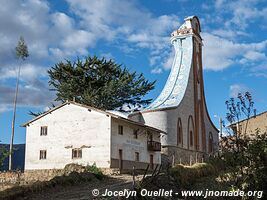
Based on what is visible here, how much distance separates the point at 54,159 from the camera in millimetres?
35438

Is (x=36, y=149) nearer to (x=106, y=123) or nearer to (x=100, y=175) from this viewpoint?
(x=106, y=123)

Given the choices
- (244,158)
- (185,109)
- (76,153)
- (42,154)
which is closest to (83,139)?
(76,153)

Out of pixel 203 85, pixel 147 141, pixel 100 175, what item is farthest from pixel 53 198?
pixel 203 85

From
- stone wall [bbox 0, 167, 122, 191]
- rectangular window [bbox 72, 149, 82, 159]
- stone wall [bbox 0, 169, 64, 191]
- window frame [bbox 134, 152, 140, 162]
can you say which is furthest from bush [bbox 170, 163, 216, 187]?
rectangular window [bbox 72, 149, 82, 159]

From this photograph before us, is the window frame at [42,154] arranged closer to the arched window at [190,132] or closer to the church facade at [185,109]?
the church facade at [185,109]

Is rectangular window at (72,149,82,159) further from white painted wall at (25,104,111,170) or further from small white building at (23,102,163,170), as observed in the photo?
white painted wall at (25,104,111,170)

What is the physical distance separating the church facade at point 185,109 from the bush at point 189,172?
12899 mm

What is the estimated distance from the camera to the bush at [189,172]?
2315cm

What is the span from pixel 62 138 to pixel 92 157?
12.1 ft

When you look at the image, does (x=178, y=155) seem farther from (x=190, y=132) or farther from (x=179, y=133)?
(x=190, y=132)

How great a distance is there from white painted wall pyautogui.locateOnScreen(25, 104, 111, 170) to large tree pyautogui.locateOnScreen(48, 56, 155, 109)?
39.7 ft

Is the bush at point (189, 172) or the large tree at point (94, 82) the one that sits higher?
the large tree at point (94, 82)

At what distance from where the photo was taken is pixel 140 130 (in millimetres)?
37625

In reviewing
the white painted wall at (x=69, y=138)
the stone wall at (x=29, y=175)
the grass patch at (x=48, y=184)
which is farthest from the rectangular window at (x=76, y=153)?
the grass patch at (x=48, y=184)
